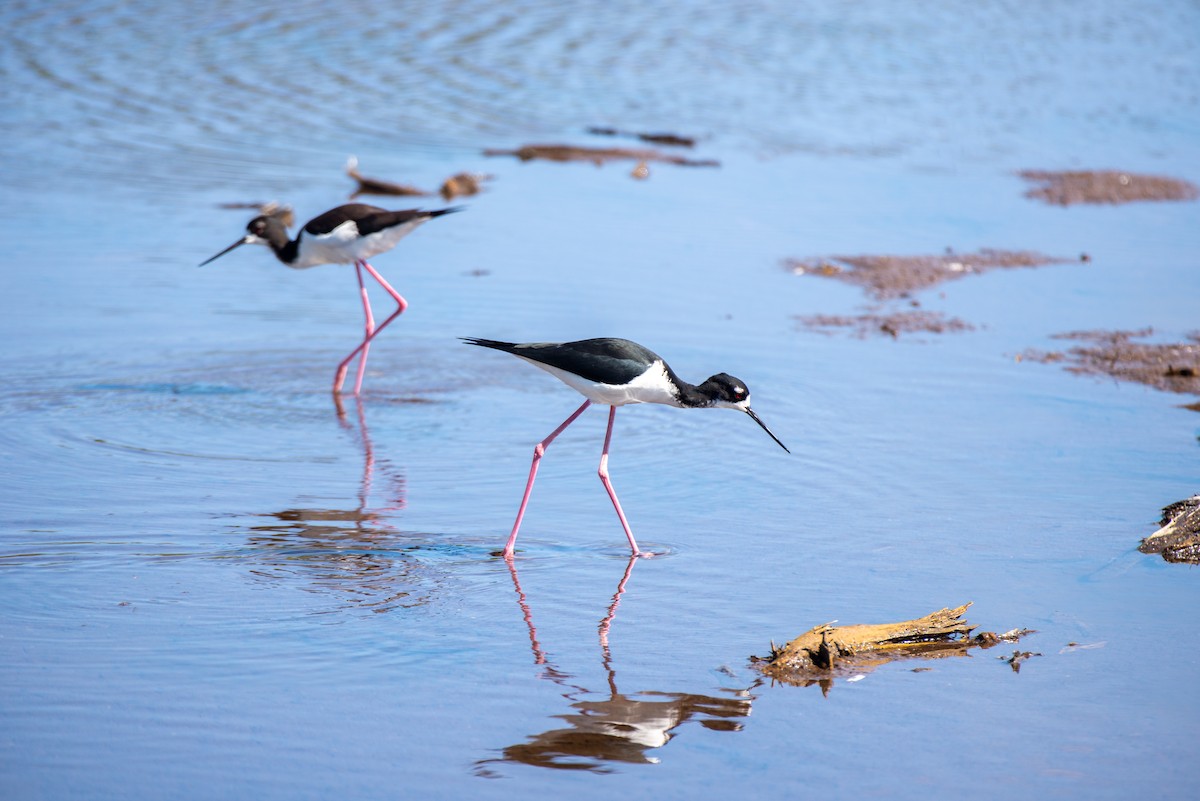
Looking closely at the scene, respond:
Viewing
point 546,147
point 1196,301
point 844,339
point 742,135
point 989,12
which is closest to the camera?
point 844,339

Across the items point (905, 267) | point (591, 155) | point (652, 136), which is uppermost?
point (652, 136)

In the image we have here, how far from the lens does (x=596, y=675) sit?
175 inches

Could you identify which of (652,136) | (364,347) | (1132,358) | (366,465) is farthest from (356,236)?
(652,136)

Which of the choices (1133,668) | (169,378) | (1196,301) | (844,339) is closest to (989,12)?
(1196,301)

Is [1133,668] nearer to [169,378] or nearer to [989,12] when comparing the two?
[169,378]

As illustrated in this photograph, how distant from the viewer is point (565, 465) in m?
6.62

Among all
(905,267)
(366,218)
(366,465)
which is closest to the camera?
(366,465)

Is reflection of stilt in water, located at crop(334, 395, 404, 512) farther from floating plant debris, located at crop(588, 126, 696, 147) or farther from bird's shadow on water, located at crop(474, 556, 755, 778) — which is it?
floating plant debris, located at crop(588, 126, 696, 147)

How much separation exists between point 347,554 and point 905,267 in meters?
5.61

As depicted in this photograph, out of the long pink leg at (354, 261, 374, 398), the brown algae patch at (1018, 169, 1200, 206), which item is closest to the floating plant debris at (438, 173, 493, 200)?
the long pink leg at (354, 261, 374, 398)

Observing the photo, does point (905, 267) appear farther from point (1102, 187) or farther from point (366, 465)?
point (366, 465)

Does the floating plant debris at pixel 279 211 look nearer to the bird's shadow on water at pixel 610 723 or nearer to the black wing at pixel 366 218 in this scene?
the black wing at pixel 366 218

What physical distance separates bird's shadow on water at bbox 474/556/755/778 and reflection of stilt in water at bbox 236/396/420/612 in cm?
75

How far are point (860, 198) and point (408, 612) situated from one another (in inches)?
307
